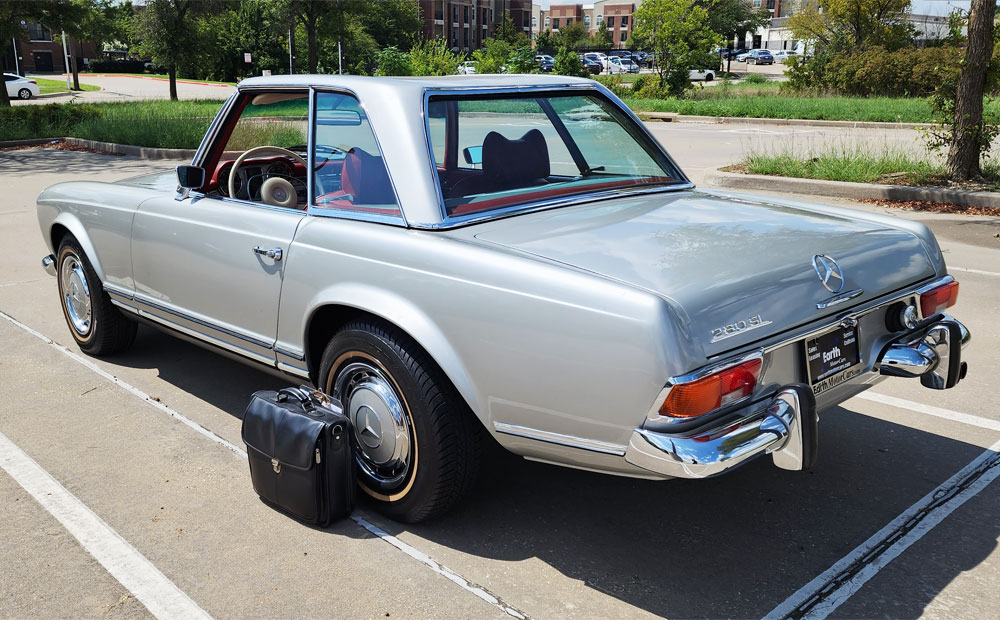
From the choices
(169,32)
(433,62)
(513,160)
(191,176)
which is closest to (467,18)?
(433,62)

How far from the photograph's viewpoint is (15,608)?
9.49 ft

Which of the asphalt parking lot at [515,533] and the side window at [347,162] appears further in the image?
the side window at [347,162]

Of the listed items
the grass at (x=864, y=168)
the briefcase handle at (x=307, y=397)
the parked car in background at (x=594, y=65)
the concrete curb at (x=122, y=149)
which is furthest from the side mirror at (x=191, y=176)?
the parked car in background at (x=594, y=65)

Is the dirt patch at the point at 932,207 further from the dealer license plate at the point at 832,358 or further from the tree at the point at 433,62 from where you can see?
the tree at the point at 433,62

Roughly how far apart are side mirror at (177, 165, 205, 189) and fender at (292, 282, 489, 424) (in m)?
1.24

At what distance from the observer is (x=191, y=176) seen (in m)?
4.21

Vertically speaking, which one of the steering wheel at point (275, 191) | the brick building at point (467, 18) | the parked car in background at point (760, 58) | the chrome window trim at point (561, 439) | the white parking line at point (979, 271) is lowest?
the white parking line at point (979, 271)

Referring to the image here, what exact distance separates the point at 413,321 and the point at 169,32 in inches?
1394

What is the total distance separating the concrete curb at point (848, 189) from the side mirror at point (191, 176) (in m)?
9.31

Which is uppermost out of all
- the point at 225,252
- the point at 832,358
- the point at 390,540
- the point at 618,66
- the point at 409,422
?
the point at 618,66

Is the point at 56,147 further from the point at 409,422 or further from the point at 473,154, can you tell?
the point at 409,422

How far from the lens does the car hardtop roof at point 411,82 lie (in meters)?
3.50

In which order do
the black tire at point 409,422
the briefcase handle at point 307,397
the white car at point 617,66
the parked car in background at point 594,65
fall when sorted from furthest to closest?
the white car at point 617,66
the parked car in background at point 594,65
the briefcase handle at point 307,397
the black tire at point 409,422

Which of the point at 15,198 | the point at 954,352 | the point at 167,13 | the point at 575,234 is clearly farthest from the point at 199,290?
the point at 167,13
